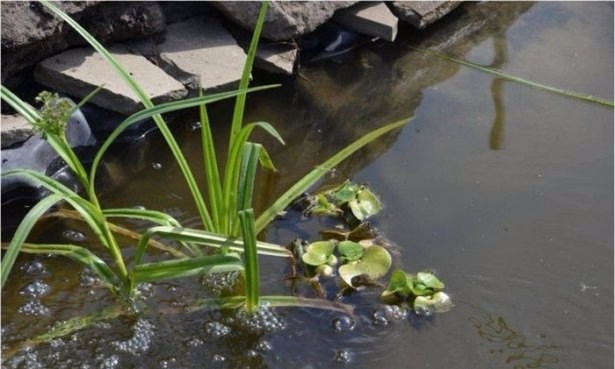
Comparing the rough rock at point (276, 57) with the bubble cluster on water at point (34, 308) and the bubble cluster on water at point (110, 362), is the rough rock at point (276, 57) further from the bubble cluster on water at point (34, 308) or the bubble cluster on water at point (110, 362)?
the bubble cluster on water at point (110, 362)

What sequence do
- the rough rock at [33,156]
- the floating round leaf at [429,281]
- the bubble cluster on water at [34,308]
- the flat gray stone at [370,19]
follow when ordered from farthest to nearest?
the flat gray stone at [370,19] < the rough rock at [33,156] < the floating round leaf at [429,281] < the bubble cluster on water at [34,308]

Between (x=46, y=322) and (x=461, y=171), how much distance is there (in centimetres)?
133

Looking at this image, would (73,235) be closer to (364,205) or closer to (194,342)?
(194,342)

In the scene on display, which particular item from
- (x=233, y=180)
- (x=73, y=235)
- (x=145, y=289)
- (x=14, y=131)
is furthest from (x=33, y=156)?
(x=233, y=180)

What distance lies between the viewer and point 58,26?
284 cm

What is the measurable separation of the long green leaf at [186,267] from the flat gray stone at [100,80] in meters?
0.82

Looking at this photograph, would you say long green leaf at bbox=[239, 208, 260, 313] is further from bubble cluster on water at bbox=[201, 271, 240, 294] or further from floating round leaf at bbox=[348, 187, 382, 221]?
floating round leaf at bbox=[348, 187, 382, 221]

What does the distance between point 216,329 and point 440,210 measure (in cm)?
81

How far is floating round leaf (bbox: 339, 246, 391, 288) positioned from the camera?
2417mm

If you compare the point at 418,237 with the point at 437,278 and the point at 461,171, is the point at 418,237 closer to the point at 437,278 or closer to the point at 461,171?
the point at 437,278

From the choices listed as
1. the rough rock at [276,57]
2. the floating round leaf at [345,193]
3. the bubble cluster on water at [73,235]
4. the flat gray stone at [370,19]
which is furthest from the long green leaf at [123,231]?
the flat gray stone at [370,19]

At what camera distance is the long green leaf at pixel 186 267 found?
2117 mm

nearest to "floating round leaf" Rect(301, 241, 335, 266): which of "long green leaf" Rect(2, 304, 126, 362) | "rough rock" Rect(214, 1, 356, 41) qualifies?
"long green leaf" Rect(2, 304, 126, 362)

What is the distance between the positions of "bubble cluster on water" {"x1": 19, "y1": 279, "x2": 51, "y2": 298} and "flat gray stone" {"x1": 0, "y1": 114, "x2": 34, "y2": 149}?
1.61 ft
